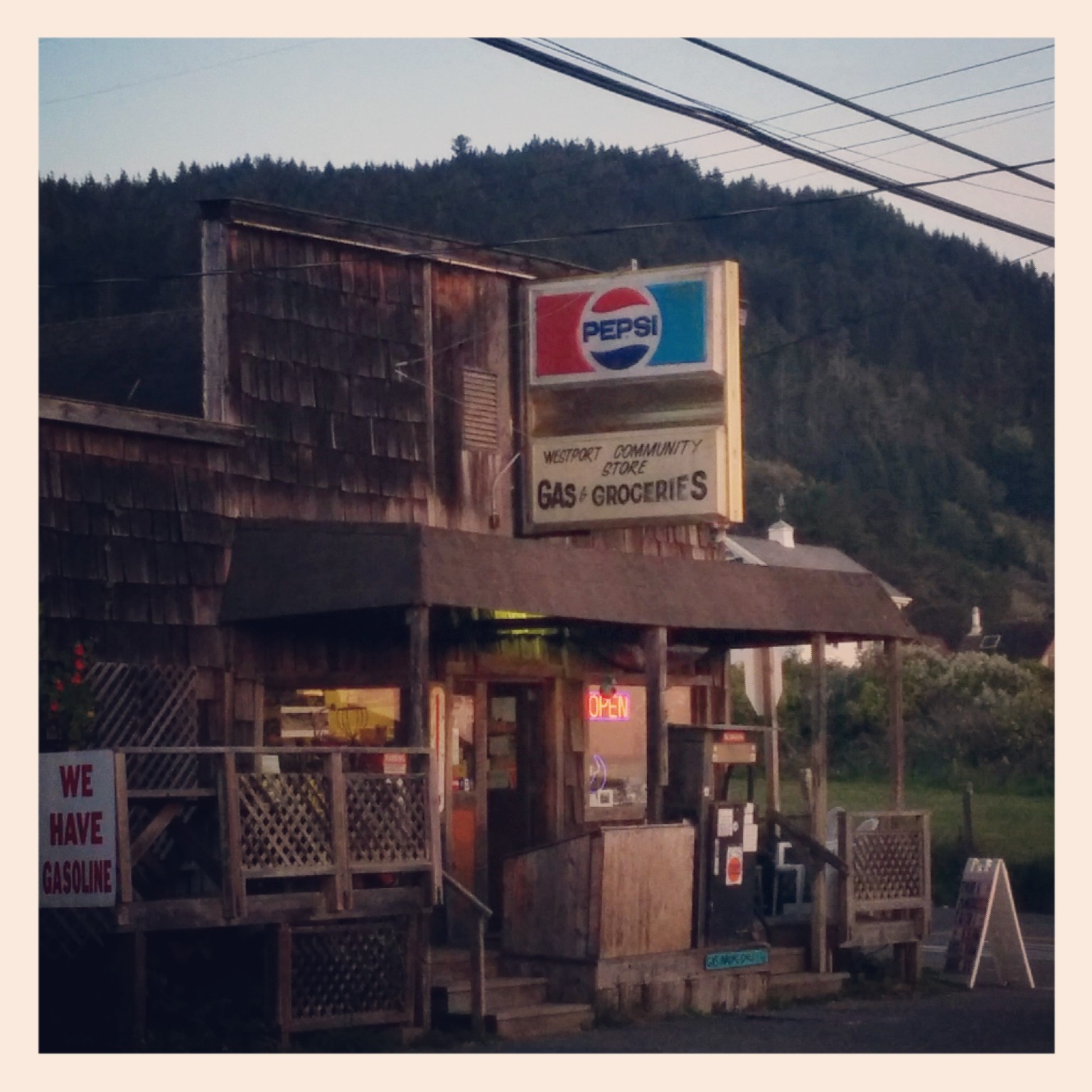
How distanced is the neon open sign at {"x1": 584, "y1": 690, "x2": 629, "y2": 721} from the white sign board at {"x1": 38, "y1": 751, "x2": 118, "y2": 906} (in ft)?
20.8

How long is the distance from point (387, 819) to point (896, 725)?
5.77 meters

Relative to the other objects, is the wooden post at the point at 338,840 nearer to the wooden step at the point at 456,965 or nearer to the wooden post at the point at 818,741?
the wooden step at the point at 456,965

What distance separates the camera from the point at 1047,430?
821 inches

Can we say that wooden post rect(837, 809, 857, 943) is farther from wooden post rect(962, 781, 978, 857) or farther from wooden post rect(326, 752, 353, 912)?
wooden post rect(962, 781, 978, 857)

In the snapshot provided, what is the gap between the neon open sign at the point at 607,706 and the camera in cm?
1717

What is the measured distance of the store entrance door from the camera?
1647cm

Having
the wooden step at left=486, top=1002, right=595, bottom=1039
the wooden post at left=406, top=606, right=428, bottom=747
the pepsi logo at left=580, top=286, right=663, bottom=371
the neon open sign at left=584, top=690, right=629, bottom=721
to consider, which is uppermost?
the pepsi logo at left=580, top=286, right=663, bottom=371

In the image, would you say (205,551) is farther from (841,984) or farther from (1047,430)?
(1047,430)

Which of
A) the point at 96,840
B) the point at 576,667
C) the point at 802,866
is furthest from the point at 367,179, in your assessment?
the point at 96,840

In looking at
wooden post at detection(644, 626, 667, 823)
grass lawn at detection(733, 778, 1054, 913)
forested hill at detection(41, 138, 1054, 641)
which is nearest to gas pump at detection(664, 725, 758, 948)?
wooden post at detection(644, 626, 667, 823)

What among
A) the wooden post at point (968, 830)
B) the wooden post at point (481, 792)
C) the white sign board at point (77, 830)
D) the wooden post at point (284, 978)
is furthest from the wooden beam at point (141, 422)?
the wooden post at point (968, 830)

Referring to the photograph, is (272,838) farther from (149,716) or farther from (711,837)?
(711,837)

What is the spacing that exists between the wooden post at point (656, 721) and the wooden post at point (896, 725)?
9.06 feet

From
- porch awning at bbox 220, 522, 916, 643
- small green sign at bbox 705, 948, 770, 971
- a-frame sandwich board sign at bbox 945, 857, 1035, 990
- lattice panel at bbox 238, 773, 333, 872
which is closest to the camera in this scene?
lattice panel at bbox 238, 773, 333, 872
